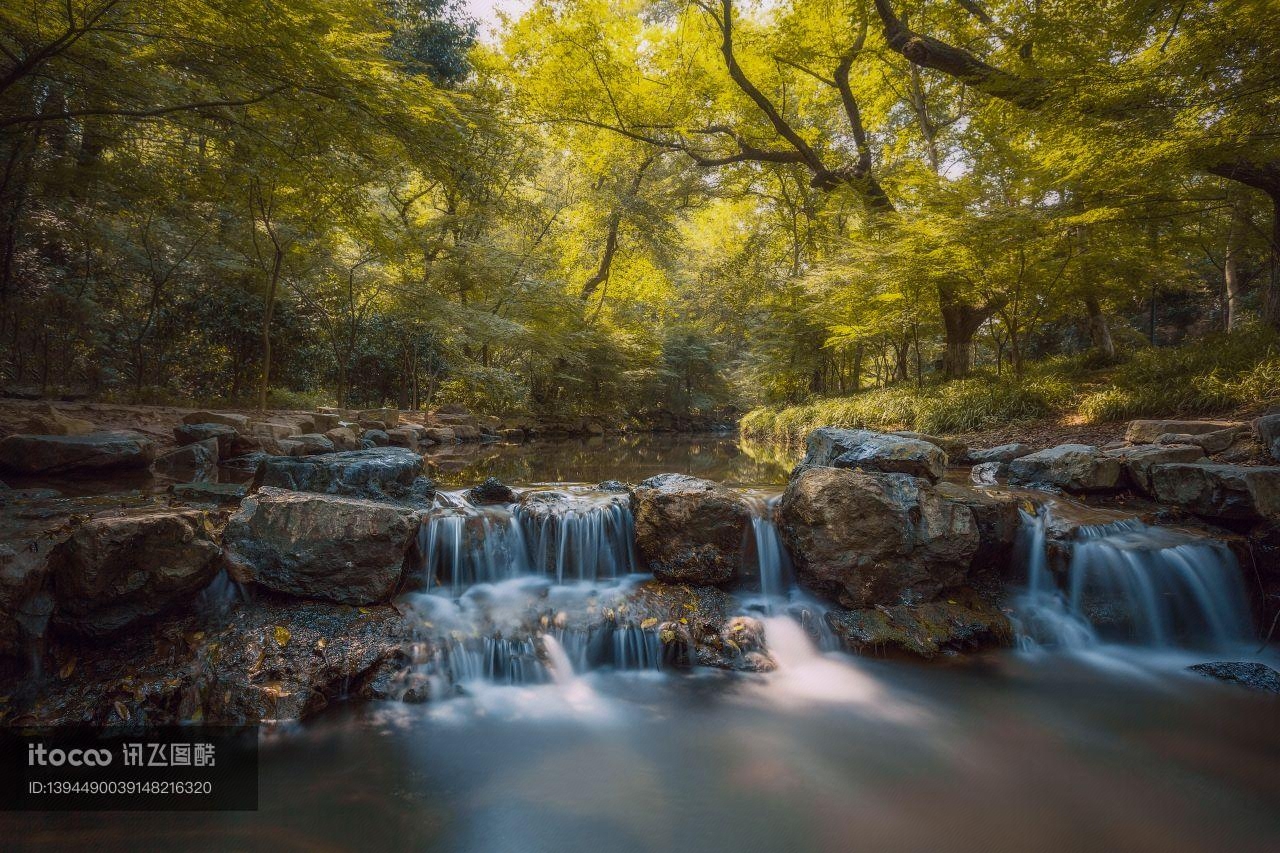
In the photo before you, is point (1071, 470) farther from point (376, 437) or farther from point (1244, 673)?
point (376, 437)

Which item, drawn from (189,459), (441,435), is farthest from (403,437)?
(189,459)

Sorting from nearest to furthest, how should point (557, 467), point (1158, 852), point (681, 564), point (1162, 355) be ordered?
point (1158, 852)
point (681, 564)
point (1162, 355)
point (557, 467)

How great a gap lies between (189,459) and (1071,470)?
1034cm

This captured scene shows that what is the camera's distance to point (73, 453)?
17.2 feet

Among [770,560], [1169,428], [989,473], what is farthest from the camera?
[989,473]

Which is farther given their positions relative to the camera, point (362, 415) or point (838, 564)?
point (362, 415)

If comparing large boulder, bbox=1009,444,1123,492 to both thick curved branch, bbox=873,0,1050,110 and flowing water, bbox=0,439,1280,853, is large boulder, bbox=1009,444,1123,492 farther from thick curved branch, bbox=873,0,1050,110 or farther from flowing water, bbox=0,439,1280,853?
thick curved branch, bbox=873,0,1050,110

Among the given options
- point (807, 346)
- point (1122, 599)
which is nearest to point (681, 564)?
point (1122, 599)

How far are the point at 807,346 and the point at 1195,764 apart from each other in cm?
1618

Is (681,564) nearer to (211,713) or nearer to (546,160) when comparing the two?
(211,713)

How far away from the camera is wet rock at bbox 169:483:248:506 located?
4480 mm

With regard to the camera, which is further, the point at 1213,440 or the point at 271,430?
the point at 271,430

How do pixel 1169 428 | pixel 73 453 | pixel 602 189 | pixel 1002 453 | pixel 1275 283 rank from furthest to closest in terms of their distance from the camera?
pixel 602 189 < pixel 1275 283 < pixel 1002 453 < pixel 1169 428 < pixel 73 453

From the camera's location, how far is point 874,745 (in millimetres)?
3061
